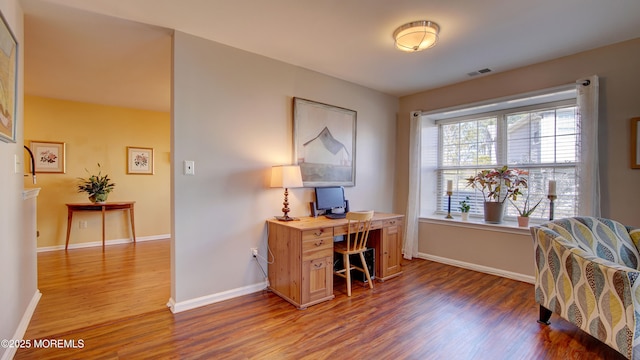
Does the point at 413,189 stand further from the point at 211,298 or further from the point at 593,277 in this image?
the point at 211,298

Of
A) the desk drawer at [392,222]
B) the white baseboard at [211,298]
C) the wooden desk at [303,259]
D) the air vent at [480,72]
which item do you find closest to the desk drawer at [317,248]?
the wooden desk at [303,259]

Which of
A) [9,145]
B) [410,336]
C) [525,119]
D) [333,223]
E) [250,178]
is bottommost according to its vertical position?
Answer: [410,336]

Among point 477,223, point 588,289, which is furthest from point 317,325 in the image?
point 477,223

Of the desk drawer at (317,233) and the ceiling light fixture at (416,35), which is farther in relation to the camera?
the desk drawer at (317,233)

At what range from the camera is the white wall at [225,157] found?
2568 millimetres

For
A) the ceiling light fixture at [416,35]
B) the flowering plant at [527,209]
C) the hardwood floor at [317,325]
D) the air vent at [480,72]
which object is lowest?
the hardwood floor at [317,325]

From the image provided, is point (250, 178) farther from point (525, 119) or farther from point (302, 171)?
point (525, 119)

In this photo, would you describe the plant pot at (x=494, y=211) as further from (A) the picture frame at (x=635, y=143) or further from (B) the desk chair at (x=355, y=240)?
(B) the desk chair at (x=355, y=240)

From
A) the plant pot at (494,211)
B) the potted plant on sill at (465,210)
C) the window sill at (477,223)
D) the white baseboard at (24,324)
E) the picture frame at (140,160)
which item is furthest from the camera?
the picture frame at (140,160)

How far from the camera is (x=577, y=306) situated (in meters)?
1.97

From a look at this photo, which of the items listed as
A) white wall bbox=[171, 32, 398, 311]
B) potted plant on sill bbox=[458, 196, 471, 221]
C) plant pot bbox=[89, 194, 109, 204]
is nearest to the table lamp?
white wall bbox=[171, 32, 398, 311]

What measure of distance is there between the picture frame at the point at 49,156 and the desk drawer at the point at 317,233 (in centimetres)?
458

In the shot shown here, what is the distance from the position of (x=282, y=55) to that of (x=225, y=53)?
586 millimetres

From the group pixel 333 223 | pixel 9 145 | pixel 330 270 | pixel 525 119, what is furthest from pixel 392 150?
pixel 9 145
